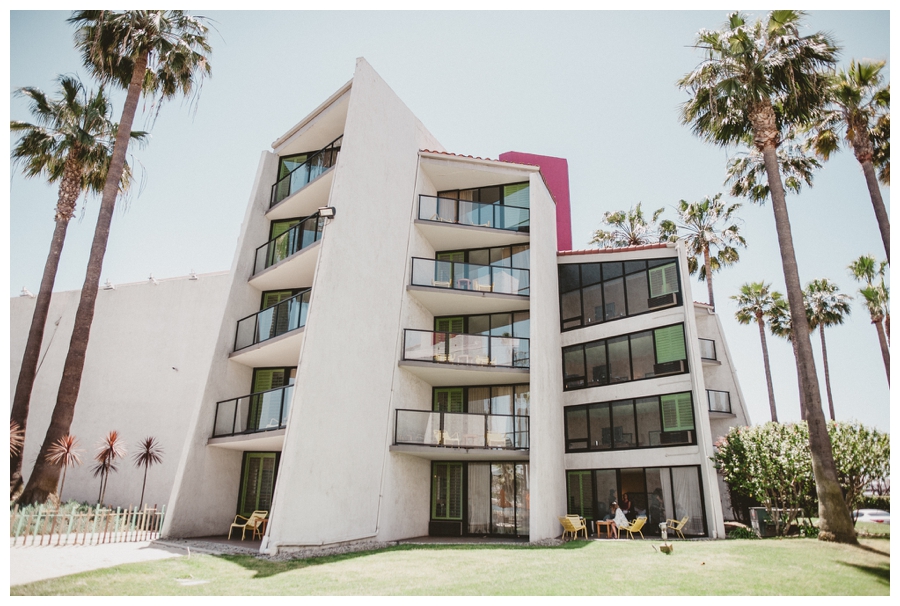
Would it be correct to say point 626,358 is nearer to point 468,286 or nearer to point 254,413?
point 468,286

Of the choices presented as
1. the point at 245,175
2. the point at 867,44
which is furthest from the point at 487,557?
the point at 245,175

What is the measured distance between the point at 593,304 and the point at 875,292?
62.7ft

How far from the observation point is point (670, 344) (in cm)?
1866

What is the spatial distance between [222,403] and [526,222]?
1178 centimetres

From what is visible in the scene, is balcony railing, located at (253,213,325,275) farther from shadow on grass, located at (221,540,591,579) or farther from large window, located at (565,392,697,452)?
large window, located at (565,392,697,452)

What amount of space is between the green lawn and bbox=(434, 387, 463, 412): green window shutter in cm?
678

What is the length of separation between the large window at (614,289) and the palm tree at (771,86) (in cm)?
435

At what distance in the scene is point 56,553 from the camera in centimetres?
1159

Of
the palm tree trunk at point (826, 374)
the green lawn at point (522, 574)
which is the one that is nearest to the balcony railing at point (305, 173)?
the green lawn at point (522, 574)

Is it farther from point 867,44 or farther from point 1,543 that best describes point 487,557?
point 867,44

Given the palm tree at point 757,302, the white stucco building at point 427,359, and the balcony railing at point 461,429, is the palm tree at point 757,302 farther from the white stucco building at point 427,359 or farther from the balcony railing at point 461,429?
the balcony railing at point 461,429

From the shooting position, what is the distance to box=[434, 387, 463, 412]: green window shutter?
1947 centimetres

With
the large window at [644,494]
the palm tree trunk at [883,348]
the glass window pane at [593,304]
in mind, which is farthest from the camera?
the palm tree trunk at [883,348]

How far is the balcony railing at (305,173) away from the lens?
19469 mm
